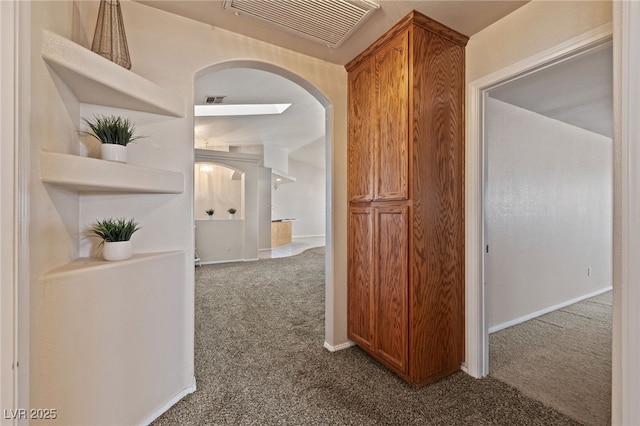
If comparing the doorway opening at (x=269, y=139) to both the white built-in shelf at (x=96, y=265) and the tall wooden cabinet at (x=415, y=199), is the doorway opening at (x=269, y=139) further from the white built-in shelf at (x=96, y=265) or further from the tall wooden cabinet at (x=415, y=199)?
the white built-in shelf at (x=96, y=265)

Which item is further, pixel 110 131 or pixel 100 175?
pixel 110 131

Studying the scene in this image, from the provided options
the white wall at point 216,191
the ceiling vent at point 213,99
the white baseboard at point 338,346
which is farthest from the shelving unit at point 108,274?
the white wall at point 216,191

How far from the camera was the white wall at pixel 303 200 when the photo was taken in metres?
11.4

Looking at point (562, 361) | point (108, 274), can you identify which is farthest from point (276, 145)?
point (562, 361)

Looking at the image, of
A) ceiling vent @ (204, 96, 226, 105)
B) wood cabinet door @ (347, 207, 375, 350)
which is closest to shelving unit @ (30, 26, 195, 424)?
wood cabinet door @ (347, 207, 375, 350)

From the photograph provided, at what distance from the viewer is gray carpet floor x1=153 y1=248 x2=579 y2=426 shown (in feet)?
5.06

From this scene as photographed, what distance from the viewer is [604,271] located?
12.9ft

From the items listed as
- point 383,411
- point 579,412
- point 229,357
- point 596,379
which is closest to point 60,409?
point 229,357

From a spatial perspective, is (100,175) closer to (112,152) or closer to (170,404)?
(112,152)

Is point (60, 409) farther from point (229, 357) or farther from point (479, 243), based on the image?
point (479, 243)

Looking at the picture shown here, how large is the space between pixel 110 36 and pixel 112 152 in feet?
2.10

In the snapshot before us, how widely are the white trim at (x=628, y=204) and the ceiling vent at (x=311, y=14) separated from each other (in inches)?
48.8

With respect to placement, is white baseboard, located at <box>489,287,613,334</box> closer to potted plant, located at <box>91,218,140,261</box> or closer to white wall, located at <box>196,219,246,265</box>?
potted plant, located at <box>91,218,140,261</box>

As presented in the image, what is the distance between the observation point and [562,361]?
2.15 metres
